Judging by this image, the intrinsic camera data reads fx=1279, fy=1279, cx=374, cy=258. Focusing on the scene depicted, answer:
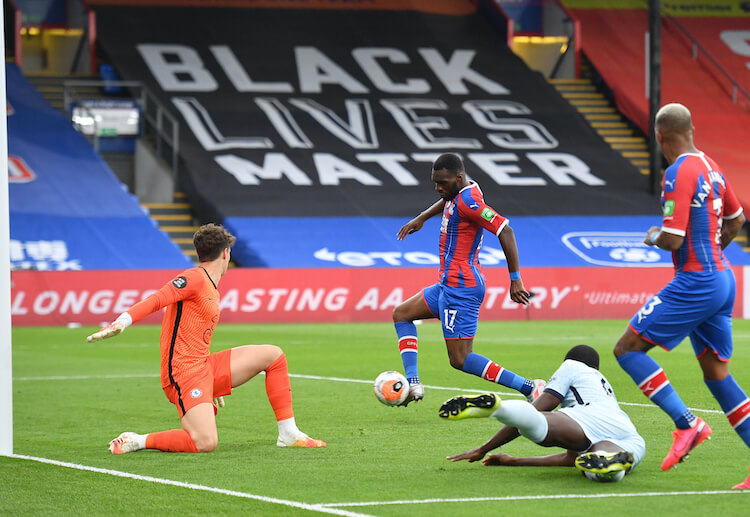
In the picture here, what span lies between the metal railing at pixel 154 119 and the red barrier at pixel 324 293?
869 cm

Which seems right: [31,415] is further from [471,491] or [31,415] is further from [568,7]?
[568,7]

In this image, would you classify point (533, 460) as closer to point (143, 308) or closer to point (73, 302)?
point (143, 308)

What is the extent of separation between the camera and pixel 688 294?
7.30 m

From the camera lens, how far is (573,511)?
647 centimetres

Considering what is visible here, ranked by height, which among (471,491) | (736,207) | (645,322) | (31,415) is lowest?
(31,415)

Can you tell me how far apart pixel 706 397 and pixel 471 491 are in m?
6.24

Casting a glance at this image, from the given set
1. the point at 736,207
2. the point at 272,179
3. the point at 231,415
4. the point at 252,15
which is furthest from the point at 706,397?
the point at 252,15

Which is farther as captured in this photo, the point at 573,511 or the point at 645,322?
the point at 645,322

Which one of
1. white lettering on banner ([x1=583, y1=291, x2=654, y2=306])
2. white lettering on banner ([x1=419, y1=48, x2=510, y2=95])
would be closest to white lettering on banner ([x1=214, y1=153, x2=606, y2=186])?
white lettering on banner ([x1=419, y1=48, x2=510, y2=95])

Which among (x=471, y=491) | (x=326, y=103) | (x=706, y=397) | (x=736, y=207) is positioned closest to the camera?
(x=471, y=491)

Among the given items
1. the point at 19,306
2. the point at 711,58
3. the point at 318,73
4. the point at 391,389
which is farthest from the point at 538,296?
the point at 391,389

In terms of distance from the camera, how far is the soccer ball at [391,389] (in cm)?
1002

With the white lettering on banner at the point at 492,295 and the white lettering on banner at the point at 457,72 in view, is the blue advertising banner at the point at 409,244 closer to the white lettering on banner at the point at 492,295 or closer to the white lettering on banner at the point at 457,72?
the white lettering on banner at the point at 492,295

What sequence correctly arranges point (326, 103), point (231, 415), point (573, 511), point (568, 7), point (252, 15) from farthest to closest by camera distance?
point (568, 7) → point (252, 15) → point (326, 103) → point (231, 415) → point (573, 511)
